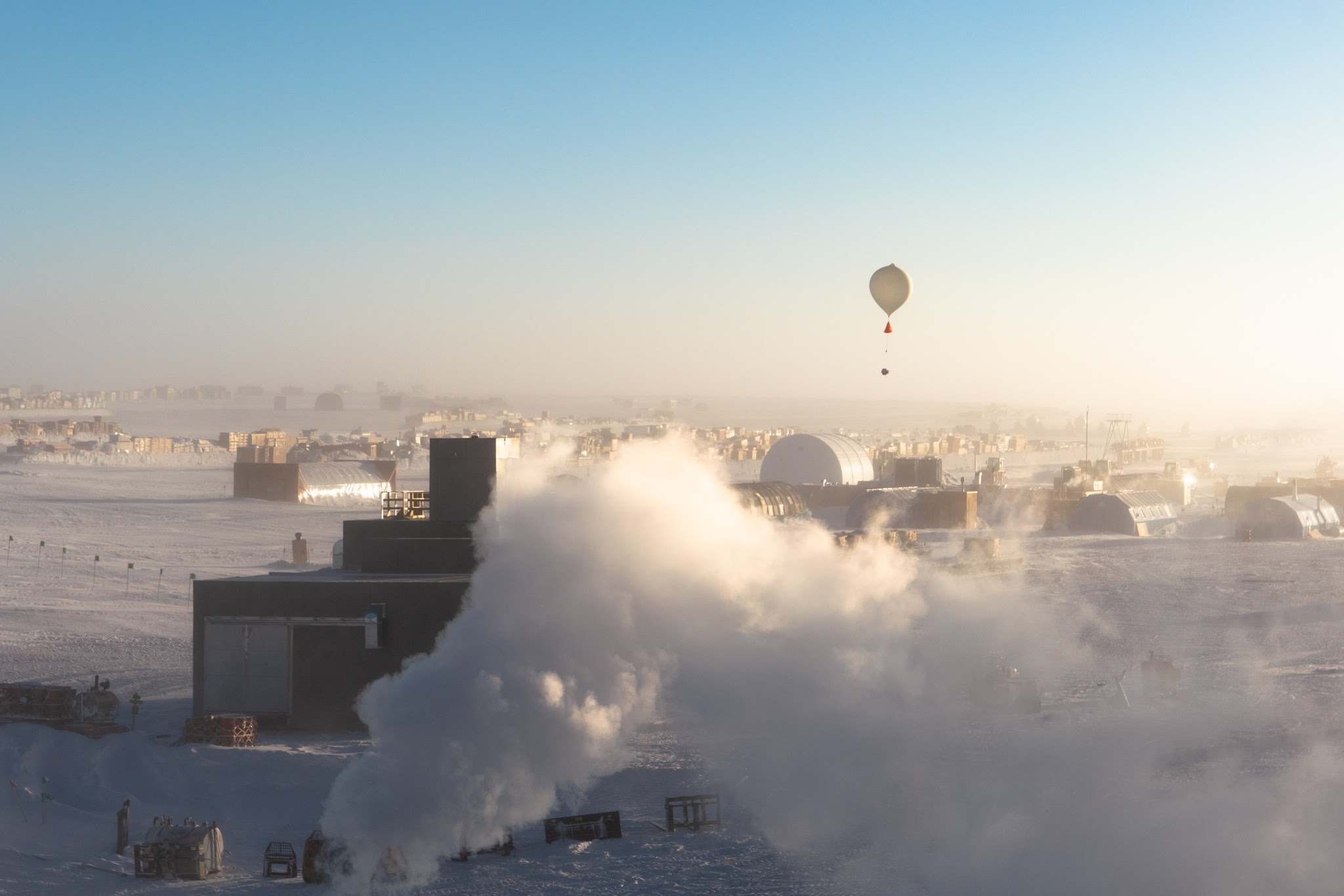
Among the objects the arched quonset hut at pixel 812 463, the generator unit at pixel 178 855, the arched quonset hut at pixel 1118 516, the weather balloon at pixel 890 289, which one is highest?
the weather balloon at pixel 890 289

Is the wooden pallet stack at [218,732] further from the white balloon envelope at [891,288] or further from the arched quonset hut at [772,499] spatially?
the arched quonset hut at [772,499]

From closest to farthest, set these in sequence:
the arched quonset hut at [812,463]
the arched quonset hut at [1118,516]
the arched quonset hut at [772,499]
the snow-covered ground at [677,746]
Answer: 1. the snow-covered ground at [677,746]
2. the arched quonset hut at [772,499]
3. the arched quonset hut at [1118,516]
4. the arched quonset hut at [812,463]

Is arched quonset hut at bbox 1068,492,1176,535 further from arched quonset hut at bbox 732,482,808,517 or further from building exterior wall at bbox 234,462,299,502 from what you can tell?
building exterior wall at bbox 234,462,299,502

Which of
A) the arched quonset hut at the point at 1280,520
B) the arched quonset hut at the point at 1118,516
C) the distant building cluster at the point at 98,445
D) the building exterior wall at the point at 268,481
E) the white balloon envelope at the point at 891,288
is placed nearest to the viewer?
the white balloon envelope at the point at 891,288

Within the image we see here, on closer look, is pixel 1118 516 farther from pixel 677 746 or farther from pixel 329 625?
pixel 329 625

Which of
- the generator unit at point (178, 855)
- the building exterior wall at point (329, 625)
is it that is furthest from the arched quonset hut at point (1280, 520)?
the generator unit at point (178, 855)

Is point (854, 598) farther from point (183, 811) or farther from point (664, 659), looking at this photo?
point (183, 811)

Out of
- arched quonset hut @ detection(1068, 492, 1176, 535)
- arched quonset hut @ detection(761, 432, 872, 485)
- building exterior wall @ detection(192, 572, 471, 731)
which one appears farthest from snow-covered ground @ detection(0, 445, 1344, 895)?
arched quonset hut @ detection(761, 432, 872, 485)

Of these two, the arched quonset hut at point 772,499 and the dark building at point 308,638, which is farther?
the arched quonset hut at point 772,499

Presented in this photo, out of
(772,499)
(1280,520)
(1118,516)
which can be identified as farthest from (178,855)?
(1280,520)
